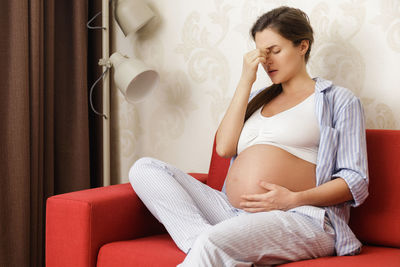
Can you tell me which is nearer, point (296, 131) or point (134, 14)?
point (296, 131)

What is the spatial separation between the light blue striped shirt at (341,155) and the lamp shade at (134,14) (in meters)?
1.06

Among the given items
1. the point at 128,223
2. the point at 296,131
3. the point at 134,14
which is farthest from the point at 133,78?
the point at 296,131

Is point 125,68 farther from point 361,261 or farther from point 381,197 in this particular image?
point 361,261

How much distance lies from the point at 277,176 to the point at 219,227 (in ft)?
1.17

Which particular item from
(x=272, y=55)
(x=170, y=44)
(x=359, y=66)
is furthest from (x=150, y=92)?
(x=359, y=66)

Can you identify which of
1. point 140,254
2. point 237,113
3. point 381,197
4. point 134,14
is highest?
point 134,14

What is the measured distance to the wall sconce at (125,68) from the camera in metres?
2.20

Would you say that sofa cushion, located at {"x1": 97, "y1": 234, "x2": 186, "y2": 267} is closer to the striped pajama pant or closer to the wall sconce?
the striped pajama pant

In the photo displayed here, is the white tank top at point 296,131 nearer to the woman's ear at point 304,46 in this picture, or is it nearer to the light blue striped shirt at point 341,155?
the light blue striped shirt at point 341,155

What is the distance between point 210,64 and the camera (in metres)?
2.32

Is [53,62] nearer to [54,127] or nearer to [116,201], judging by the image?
[54,127]

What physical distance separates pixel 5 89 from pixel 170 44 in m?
0.83

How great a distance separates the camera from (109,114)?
2660 millimetres

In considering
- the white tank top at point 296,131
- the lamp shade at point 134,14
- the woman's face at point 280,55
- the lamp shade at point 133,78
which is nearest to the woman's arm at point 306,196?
the white tank top at point 296,131
